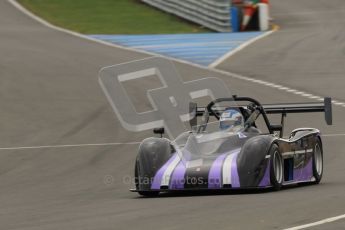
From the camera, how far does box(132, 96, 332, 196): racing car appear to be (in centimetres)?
1148

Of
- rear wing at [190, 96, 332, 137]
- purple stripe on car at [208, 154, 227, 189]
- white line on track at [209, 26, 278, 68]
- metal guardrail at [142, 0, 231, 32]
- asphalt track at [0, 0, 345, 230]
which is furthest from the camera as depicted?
metal guardrail at [142, 0, 231, 32]

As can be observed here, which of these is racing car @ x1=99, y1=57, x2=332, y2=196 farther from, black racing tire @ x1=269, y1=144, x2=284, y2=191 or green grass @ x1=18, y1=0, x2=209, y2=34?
green grass @ x1=18, y1=0, x2=209, y2=34

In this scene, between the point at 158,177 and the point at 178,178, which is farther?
the point at 158,177

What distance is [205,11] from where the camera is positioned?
35.2 meters

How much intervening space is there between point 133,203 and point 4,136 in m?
8.49

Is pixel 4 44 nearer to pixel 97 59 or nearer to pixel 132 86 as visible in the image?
pixel 97 59

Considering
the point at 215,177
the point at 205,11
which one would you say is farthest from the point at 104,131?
Result: the point at 205,11

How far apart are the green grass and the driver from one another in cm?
2140

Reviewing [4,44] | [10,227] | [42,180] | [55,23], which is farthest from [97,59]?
[10,227]

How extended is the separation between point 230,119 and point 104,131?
7102 millimetres

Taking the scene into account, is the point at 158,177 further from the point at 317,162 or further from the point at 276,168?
the point at 317,162

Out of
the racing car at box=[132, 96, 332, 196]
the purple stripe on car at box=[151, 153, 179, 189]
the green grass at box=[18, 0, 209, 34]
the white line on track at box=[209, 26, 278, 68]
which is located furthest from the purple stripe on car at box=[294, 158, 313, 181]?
the green grass at box=[18, 0, 209, 34]

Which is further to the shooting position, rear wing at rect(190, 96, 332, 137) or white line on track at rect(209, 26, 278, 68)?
white line on track at rect(209, 26, 278, 68)

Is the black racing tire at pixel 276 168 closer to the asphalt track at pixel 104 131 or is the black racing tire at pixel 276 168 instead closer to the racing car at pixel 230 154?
the racing car at pixel 230 154
